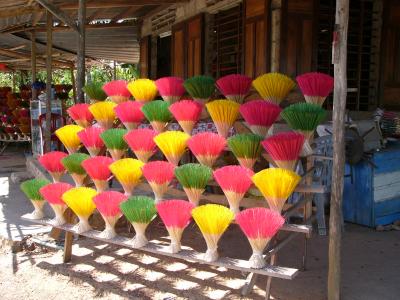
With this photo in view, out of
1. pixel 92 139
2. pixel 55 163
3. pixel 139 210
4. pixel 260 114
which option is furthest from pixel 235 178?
pixel 55 163

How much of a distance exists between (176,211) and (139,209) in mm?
260

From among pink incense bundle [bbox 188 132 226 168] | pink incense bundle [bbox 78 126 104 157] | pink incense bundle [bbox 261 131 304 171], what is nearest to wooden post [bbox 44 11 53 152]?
pink incense bundle [bbox 78 126 104 157]

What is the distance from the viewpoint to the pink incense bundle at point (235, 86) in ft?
9.78

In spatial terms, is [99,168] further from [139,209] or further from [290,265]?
[290,265]

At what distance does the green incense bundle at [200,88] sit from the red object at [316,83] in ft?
2.08

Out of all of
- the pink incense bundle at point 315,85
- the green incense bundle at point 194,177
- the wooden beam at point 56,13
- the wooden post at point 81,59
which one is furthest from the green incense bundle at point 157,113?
the wooden beam at point 56,13

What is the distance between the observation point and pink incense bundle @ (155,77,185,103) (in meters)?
3.19

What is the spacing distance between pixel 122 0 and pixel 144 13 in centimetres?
307

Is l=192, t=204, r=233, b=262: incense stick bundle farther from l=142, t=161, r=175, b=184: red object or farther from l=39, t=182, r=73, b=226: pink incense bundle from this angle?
l=39, t=182, r=73, b=226: pink incense bundle

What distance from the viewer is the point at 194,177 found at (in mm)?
2596

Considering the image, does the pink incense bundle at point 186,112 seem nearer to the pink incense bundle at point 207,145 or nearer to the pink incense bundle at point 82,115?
the pink incense bundle at point 207,145

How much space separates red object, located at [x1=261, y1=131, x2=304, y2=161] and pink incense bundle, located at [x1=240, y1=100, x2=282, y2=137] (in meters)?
0.25

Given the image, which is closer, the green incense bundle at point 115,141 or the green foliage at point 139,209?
the green foliage at point 139,209

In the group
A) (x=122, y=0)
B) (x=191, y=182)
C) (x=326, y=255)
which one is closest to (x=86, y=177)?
(x=191, y=182)
